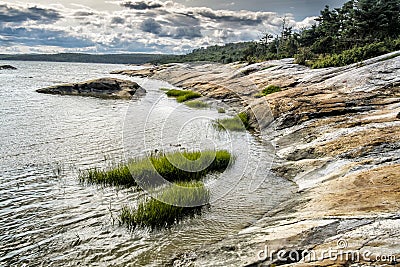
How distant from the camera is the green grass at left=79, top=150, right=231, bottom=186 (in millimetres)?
12742

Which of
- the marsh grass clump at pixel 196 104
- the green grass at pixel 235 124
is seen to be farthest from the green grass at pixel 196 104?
the green grass at pixel 235 124

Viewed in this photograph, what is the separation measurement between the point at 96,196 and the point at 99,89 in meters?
41.5

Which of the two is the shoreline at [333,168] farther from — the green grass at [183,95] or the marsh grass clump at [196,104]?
the green grass at [183,95]

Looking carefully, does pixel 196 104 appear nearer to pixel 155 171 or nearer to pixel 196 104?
pixel 196 104

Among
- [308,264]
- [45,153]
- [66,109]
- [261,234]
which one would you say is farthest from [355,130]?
[66,109]

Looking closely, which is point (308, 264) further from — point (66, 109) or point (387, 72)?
point (66, 109)

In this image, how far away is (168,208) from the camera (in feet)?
32.3

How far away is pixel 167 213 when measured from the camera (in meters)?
9.69

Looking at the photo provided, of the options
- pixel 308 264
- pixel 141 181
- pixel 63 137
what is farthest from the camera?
pixel 63 137

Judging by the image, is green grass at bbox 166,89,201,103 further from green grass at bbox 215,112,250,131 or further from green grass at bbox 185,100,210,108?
green grass at bbox 215,112,250,131

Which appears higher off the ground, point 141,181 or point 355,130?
point 355,130

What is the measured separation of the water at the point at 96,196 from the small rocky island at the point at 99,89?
83.7 feet

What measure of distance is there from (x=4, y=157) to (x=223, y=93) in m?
29.7

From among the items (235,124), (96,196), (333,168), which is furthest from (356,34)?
(96,196)
